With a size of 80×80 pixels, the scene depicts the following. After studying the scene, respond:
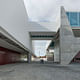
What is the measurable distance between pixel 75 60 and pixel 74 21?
36.5 ft

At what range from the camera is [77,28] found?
27219 mm

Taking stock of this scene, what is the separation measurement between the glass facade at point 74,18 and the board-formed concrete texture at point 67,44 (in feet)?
5.44

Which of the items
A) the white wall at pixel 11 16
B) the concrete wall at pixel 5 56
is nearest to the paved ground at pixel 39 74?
the white wall at pixel 11 16

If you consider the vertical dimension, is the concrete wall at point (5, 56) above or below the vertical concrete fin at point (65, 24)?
below

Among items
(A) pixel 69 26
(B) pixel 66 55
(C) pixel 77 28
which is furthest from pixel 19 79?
(C) pixel 77 28

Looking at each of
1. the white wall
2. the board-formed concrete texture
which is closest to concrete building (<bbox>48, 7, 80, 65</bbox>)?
the board-formed concrete texture

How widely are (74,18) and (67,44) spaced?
21.1 feet

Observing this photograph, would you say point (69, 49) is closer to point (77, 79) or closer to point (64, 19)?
point (64, 19)

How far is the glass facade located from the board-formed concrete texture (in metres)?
1.66

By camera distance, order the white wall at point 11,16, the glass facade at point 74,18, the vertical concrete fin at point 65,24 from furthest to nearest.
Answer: the glass facade at point 74,18
the vertical concrete fin at point 65,24
the white wall at point 11,16

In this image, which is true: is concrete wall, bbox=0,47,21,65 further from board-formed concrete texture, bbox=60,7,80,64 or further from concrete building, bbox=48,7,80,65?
board-formed concrete texture, bbox=60,7,80,64

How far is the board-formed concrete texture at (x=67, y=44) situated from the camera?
25.2 metres

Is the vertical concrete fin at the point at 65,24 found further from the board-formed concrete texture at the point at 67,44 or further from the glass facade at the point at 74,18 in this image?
the glass facade at the point at 74,18

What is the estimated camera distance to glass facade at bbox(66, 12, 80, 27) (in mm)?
27062
